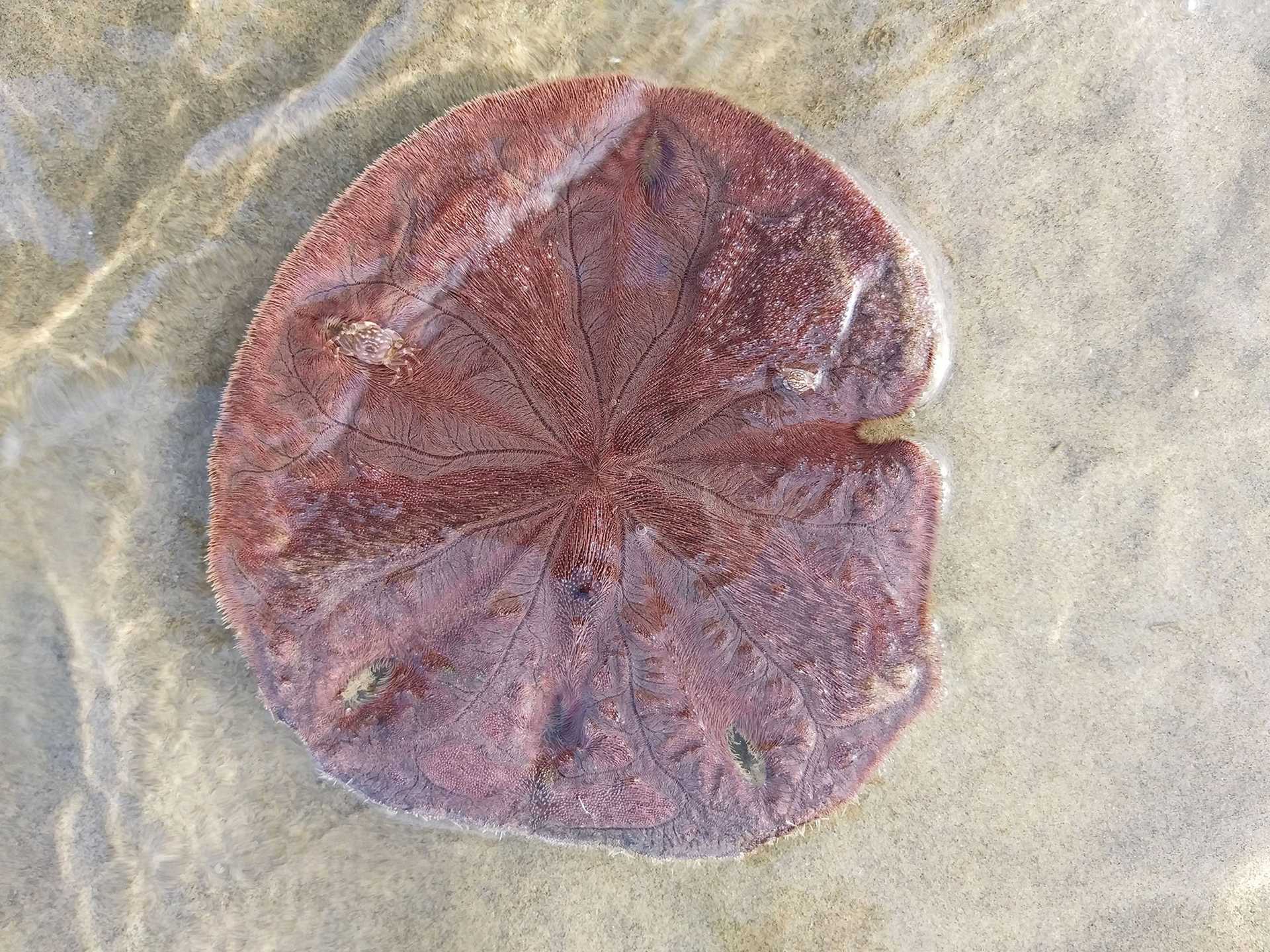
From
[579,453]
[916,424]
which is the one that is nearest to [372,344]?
[579,453]

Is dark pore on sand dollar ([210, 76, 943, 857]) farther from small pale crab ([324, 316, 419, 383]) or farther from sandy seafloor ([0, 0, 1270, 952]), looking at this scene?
sandy seafloor ([0, 0, 1270, 952])

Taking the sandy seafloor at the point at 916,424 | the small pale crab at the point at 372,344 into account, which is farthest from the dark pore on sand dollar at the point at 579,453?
the sandy seafloor at the point at 916,424

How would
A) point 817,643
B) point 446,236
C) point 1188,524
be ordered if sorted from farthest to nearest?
point 1188,524 < point 817,643 < point 446,236

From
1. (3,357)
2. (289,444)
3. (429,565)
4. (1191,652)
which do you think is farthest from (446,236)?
(1191,652)

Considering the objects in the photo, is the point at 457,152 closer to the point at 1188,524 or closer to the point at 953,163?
the point at 953,163

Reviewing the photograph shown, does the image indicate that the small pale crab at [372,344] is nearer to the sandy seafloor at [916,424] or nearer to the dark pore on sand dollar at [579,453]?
the dark pore on sand dollar at [579,453]

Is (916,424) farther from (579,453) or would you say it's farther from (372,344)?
(372,344)
